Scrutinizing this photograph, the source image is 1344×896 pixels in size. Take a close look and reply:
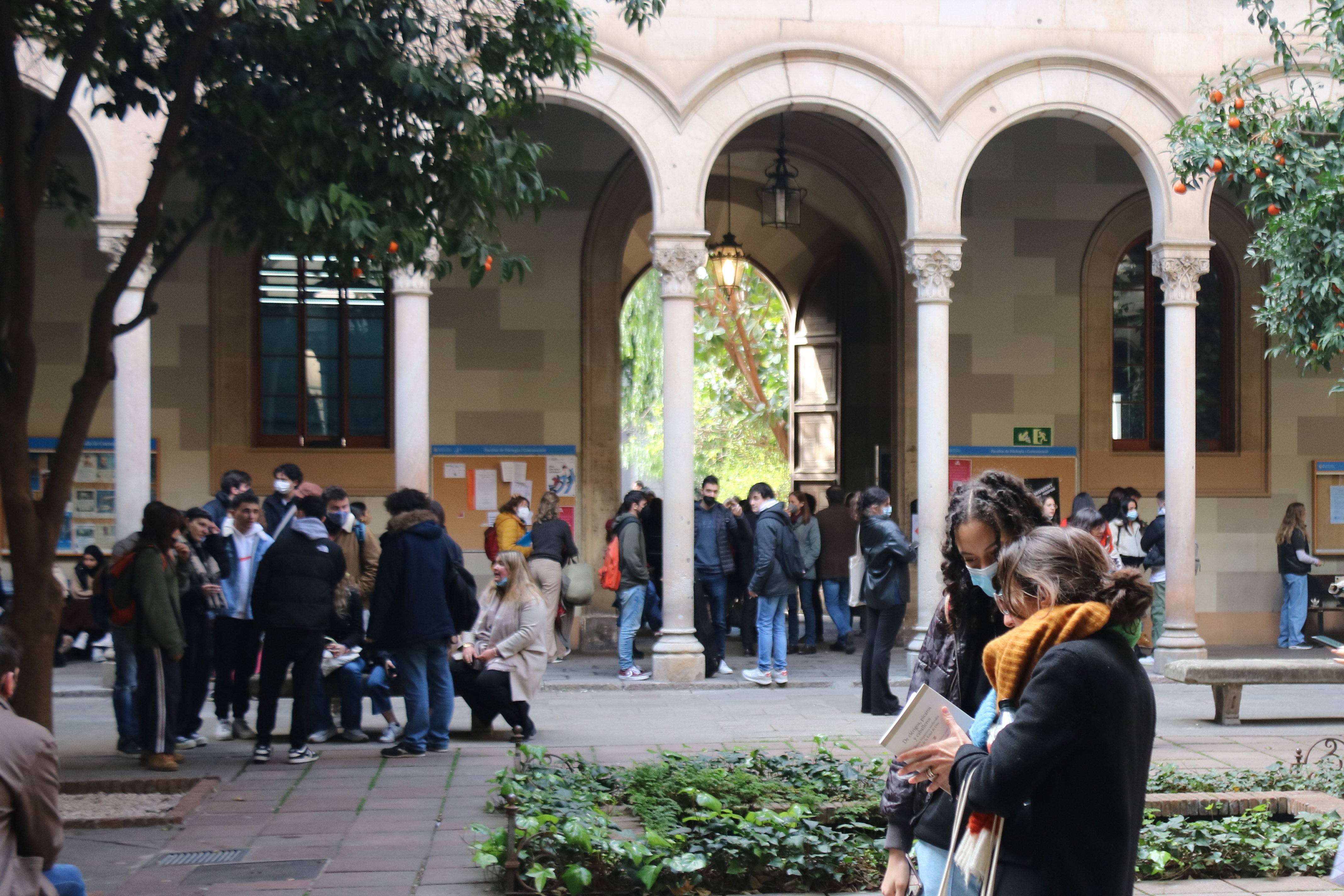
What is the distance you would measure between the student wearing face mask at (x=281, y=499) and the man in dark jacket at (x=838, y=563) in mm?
6570

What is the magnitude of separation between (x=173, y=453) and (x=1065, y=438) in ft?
33.8

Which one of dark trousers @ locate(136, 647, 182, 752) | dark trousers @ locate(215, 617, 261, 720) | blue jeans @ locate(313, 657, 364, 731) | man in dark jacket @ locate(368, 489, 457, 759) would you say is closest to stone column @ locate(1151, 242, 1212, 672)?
man in dark jacket @ locate(368, 489, 457, 759)

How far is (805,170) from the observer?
1695 cm

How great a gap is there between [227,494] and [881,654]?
5.26m

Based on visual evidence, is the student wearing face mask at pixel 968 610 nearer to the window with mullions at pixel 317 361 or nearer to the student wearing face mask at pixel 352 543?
the student wearing face mask at pixel 352 543

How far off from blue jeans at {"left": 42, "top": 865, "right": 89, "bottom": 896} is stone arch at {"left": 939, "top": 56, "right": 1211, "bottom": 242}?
10.3 meters

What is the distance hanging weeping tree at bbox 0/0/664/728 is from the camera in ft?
20.7

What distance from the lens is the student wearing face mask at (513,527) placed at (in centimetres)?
1303

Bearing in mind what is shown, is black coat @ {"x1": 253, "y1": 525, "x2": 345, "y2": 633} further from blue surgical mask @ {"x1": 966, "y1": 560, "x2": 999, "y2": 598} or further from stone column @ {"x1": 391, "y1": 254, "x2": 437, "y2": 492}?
blue surgical mask @ {"x1": 966, "y1": 560, "x2": 999, "y2": 598}

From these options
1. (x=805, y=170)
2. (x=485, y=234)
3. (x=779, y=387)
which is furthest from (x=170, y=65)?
(x=779, y=387)

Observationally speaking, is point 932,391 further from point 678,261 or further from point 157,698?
point 157,698

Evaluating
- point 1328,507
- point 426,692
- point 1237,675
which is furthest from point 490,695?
point 1328,507

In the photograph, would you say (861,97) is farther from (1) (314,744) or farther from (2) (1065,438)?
(1) (314,744)

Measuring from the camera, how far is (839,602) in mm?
15086
